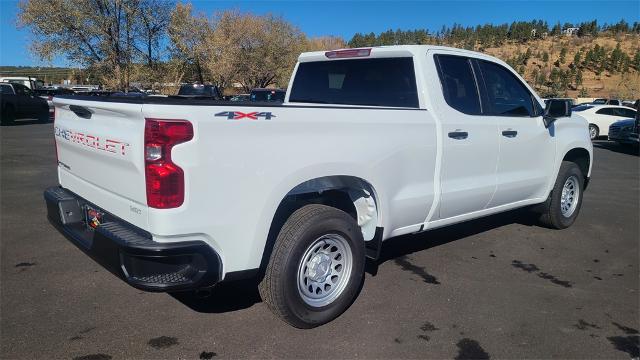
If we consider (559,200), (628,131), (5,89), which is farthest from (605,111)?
(5,89)

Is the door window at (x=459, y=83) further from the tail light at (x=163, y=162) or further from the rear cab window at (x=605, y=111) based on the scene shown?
the rear cab window at (x=605, y=111)

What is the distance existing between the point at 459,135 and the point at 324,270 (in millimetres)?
1678

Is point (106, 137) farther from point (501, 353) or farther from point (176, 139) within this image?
point (501, 353)

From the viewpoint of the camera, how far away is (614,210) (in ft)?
24.1

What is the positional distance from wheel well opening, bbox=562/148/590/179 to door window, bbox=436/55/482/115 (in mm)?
2126

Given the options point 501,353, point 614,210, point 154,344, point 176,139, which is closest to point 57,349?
point 154,344

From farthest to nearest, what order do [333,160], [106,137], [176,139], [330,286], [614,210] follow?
[614,210]
[330,286]
[333,160]
[106,137]
[176,139]

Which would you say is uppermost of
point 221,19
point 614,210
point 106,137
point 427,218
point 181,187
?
point 221,19

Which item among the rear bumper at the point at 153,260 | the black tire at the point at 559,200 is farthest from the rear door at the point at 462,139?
the rear bumper at the point at 153,260

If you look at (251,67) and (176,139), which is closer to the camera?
(176,139)

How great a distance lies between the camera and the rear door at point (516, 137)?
15.4 ft

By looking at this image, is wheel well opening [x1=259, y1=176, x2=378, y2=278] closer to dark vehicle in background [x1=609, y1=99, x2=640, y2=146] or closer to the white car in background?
dark vehicle in background [x1=609, y1=99, x2=640, y2=146]

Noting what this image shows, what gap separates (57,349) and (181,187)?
1.39 m

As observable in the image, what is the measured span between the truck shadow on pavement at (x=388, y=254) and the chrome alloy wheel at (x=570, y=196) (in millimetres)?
421
